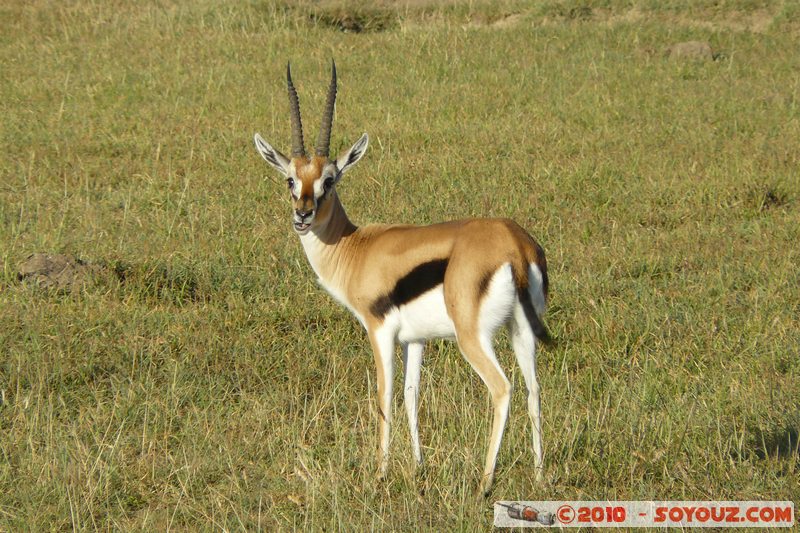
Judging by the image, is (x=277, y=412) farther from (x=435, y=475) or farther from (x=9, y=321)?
(x=9, y=321)

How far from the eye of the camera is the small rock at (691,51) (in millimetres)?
11445

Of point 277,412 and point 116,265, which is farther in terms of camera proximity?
point 116,265

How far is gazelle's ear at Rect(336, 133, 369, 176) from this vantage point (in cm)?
495

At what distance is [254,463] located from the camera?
14.2 feet

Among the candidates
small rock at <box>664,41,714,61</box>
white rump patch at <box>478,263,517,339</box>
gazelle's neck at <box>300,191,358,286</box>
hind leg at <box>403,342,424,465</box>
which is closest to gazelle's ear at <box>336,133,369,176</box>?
gazelle's neck at <box>300,191,358,286</box>

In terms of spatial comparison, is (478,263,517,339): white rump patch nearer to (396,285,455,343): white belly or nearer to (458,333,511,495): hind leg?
(458,333,511,495): hind leg

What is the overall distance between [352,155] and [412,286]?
1026 millimetres

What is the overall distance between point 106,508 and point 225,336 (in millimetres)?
1746

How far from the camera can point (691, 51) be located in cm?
1156

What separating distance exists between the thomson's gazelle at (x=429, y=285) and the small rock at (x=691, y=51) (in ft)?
24.8

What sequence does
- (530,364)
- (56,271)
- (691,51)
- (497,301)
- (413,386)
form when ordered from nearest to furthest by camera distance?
1. (497,301)
2. (530,364)
3. (413,386)
4. (56,271)
5. (691,51)

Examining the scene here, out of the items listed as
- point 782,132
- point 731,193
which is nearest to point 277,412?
point 731,193

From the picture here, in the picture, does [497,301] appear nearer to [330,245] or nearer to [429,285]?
[429,285]

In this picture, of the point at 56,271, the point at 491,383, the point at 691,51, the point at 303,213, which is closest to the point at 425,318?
the point at 491,383
